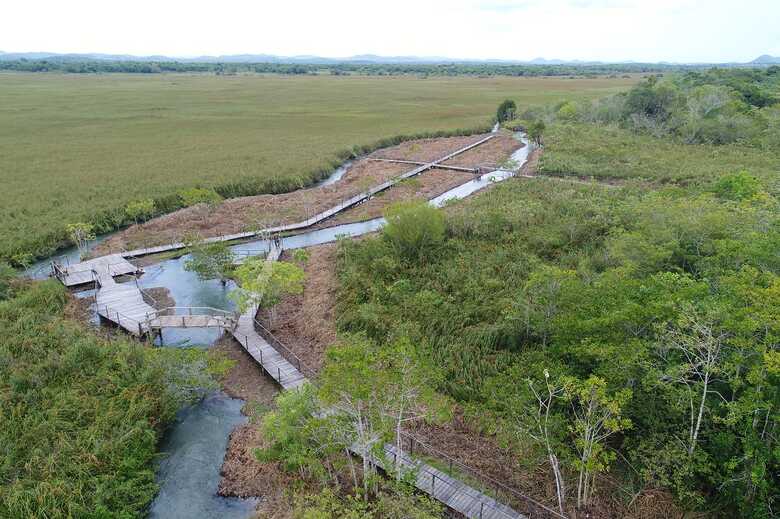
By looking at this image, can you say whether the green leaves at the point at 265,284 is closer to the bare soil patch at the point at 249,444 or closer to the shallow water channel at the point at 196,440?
the shallow water channel at the point at 196,440

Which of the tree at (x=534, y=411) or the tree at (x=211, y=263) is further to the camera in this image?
the tree at (x=211, y=263)

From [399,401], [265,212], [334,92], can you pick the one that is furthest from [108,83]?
[399,401]

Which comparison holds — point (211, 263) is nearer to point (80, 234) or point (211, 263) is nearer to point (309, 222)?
point (80, 234)

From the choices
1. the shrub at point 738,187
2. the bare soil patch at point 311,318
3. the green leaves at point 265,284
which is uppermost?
the shrub at point 738,187

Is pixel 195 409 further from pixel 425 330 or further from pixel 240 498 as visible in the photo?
pixel 425 330

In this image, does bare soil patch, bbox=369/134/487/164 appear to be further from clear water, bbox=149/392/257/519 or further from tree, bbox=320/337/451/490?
tree, bbox=320/337/451/490

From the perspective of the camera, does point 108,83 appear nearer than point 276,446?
No

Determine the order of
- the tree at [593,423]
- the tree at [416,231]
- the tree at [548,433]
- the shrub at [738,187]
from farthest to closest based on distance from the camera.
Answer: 1. the shrub at [738,187]
2. the tree at [416,231]
3. the tree at [548,433]
4. the tree at [593,423]

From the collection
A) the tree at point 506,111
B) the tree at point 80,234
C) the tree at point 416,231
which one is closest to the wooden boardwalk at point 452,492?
the tree at point 416,231
